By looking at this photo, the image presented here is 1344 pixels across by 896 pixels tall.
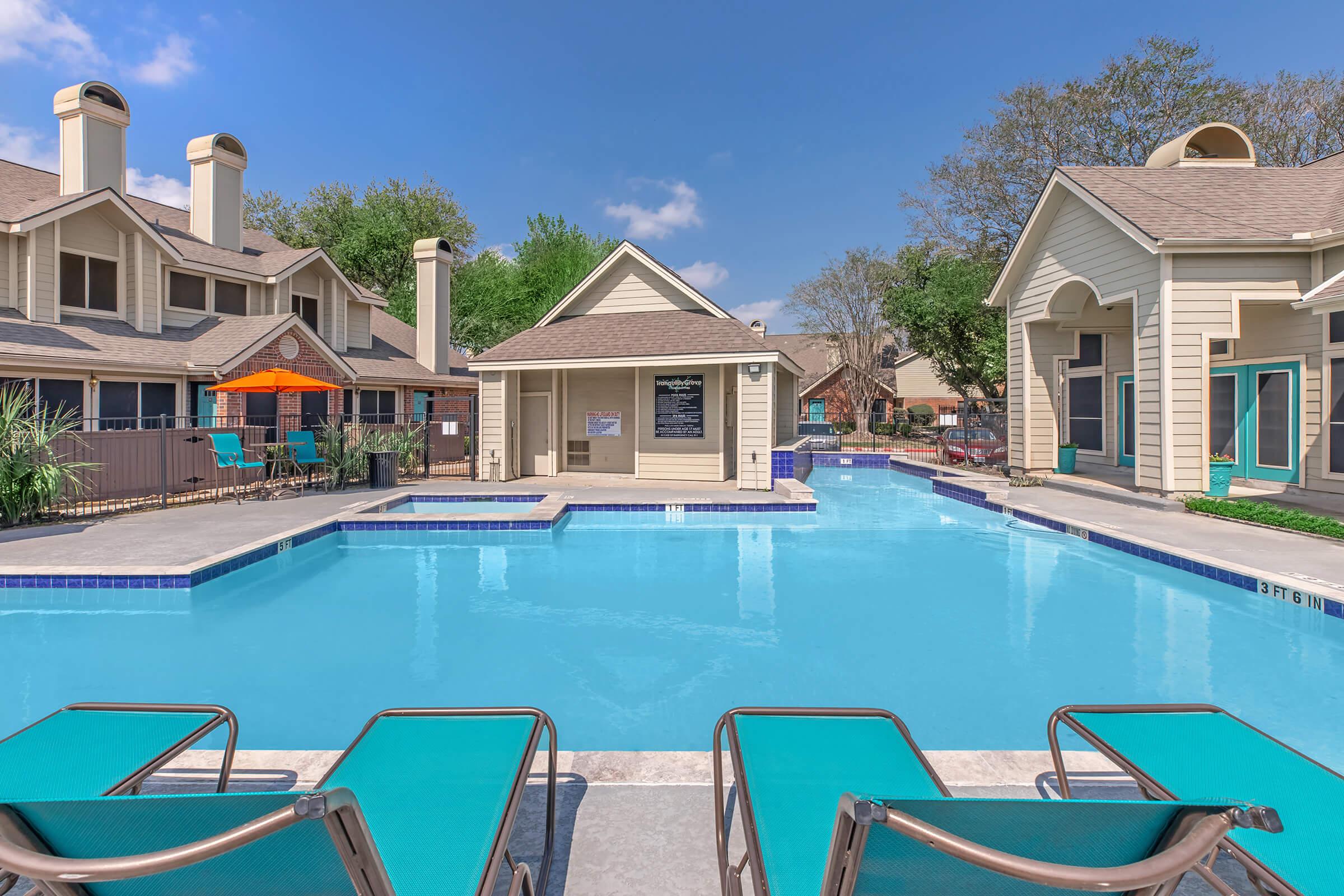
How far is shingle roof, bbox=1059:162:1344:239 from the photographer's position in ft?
37.4

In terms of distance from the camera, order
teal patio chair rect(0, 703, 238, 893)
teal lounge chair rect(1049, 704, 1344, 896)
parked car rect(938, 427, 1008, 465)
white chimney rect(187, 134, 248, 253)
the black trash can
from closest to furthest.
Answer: teal lounge chair rect(1049, 704, 1344, 896)
teal patio chair rect(0, 703, 238, 893)
the black trash can
white chimney rect(187, 134, 248, 253)
parked car rect(938, 427, 1008, 465)

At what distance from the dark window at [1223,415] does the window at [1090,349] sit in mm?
2383

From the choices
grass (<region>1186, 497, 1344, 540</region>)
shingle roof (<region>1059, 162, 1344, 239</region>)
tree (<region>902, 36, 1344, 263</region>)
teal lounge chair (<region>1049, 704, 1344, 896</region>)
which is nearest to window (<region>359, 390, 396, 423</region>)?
shingle roof (<region>1059, 162, 1344, 239</region>)

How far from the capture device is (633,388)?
15953 mm

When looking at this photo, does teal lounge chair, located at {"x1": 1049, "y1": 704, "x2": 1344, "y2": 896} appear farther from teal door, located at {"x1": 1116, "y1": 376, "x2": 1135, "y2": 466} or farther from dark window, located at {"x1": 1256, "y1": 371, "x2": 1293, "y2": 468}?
teal door, located at {"x1": 1116, "y1": 376, "x2": 1135, "y2": 466}

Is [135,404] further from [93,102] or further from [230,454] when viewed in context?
[93,102]

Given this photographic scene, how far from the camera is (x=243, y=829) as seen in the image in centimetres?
127

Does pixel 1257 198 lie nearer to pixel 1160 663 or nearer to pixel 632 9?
pixel 1160 663

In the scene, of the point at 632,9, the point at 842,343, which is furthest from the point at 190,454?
the point at 842,343

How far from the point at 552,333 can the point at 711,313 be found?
3796 millimetres

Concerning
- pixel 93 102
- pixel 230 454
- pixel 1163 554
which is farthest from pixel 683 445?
pixel 93 102

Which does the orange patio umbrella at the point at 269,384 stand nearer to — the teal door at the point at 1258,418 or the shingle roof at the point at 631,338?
the shingle roof at the point at 631,338

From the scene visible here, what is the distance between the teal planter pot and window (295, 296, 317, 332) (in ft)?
70.0

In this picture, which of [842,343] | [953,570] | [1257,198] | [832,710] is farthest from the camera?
[842,343]
